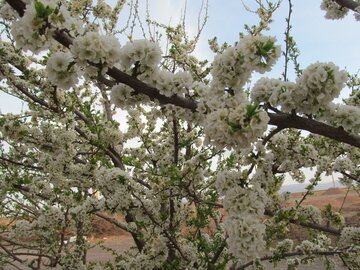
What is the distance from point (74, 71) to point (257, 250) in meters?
1.70

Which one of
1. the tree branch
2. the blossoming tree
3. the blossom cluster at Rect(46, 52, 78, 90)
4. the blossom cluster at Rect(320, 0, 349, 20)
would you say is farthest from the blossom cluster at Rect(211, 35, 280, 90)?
the blossom cluster at Rect(320, 0, 349, 20)

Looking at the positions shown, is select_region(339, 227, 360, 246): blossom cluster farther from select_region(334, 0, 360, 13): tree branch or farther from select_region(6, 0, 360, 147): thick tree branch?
select_region(334, 0, 360, 13): tree branch

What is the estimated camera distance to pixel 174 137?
201 inches

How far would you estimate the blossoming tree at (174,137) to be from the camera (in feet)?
7.64

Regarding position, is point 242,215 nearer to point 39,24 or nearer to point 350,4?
point 39,24

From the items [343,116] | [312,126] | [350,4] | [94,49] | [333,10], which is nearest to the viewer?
[94,49]

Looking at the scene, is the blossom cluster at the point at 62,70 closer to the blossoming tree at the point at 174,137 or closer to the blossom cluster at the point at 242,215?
the blossoming tree at the point at 174,137

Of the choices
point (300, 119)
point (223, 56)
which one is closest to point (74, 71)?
point (223, 56)

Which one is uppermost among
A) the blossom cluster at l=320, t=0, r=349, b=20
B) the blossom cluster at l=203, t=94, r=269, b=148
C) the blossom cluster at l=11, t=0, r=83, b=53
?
the blossom cluster at l=320, t=0, r=349, b=20

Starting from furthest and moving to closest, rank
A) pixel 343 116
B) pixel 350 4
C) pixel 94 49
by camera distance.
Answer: pixel 350 4 → pixel 343 116 → pixel 94 49

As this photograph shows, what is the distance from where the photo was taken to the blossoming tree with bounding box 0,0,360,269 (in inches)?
91.7

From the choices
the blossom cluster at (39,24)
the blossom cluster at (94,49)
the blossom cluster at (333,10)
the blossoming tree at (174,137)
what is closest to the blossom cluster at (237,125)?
the blossoming tree at (174,137)

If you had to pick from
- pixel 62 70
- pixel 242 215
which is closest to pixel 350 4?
pixel 242 215

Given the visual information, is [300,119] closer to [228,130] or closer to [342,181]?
[228,130]
